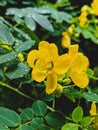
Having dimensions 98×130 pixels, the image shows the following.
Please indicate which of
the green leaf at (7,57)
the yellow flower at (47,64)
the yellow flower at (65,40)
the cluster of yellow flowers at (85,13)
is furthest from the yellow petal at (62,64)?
the yellow flower at (65,40)

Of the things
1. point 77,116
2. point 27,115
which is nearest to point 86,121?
point 77,116

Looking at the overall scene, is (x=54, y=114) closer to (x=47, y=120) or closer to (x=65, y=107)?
(x=47, y=120)

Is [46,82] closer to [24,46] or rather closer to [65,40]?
Result: [24,46]

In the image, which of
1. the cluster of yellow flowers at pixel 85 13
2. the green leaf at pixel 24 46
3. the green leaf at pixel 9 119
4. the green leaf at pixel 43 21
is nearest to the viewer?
the green leaf at pixel 9 119

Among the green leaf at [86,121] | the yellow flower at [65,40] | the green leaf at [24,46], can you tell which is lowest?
the yellow flower at [65,40]

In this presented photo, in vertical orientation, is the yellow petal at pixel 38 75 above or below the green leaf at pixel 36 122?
above

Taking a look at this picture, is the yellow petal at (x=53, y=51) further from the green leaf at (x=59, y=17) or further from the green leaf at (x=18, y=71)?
the green leaf at (x=59, y=17)

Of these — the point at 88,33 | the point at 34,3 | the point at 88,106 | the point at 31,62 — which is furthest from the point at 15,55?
the point at 34,3
